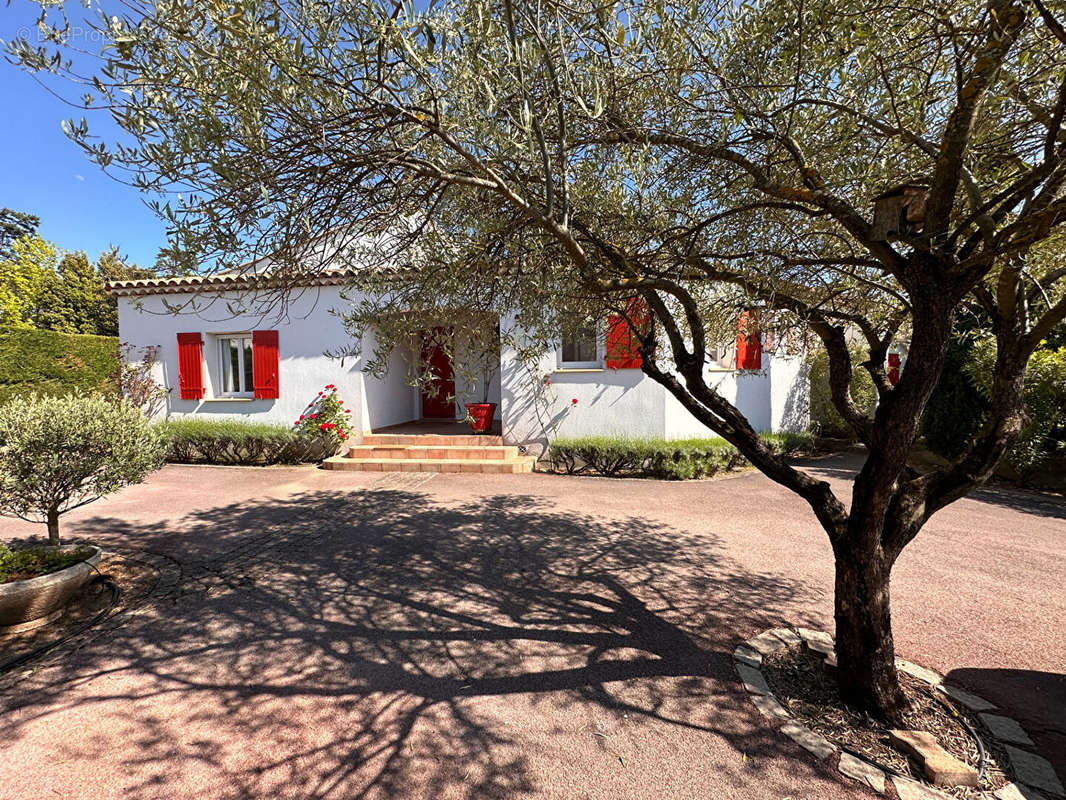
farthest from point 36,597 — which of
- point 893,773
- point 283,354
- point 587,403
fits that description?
point 587,403

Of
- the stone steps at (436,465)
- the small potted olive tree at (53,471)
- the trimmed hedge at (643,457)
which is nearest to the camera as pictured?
the small potted olive tree at (53,471)

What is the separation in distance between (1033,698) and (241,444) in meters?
11.3

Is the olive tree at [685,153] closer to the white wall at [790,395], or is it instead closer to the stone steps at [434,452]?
the stone steps at [434,452]

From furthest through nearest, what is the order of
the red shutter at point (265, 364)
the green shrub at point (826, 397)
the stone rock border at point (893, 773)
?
the green shrub at point (826, 397) < the red shutter at point (265, 364) < the stone rock border at point (893, 773)

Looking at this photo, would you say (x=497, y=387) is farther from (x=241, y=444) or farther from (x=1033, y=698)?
(x=1033, y=698)

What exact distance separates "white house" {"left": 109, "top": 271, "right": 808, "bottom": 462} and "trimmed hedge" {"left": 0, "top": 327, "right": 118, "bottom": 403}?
2.17 m

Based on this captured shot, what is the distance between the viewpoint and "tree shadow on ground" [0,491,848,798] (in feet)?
7.27

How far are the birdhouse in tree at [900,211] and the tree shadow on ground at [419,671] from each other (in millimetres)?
2576

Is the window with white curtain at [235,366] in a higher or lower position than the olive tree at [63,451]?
higher

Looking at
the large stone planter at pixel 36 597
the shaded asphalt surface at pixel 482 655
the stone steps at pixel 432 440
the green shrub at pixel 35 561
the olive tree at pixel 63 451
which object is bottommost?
the shaded asphalt surface at pixel 482 655

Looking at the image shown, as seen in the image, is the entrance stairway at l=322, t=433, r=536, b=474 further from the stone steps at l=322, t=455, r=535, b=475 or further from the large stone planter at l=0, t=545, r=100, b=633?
the large stone planter at l=0, t=545, r=100, b=633

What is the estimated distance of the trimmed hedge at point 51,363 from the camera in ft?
34.4

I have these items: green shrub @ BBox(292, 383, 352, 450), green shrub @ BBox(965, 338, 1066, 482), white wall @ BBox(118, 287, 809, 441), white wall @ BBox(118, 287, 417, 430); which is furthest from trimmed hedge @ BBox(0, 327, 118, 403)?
green shrub @ BBox(965, 338, 1066, 482)

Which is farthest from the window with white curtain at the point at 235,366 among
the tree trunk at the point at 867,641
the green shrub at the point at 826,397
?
the green shrub at the point at 826,397
